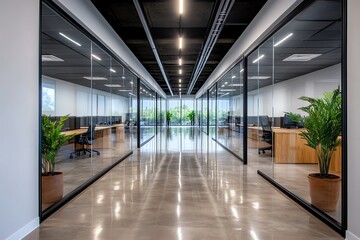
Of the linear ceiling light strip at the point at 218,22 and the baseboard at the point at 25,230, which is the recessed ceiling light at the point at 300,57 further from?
the baseboard at the point at 25,230

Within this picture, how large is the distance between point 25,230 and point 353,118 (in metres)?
3.62

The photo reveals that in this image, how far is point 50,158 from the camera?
3729 millimetres

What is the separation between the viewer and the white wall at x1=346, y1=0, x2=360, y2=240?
8.25 feet

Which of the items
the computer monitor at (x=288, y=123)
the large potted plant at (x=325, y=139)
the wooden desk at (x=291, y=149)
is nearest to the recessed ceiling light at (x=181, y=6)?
the large potted plant at (x=325, y=139)

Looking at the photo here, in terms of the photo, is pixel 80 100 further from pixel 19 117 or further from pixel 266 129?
pixel 19 117

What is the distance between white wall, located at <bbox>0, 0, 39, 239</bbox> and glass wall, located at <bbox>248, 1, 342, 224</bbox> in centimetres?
357

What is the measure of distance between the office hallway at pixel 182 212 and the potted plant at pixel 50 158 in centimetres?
28

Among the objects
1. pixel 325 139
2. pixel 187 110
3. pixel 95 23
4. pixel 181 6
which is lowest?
pixel 325 139

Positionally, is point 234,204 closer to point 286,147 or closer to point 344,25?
point 344,25

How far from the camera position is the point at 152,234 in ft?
9.25

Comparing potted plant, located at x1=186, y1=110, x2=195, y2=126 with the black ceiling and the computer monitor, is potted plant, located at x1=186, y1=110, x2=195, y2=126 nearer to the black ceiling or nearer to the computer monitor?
the black ceiling

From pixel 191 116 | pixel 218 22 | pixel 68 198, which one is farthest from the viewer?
pixel 191 116

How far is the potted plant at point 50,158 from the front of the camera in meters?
3.61

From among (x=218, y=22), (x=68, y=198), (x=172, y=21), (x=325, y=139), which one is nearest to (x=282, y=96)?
(x=218, y=22)
